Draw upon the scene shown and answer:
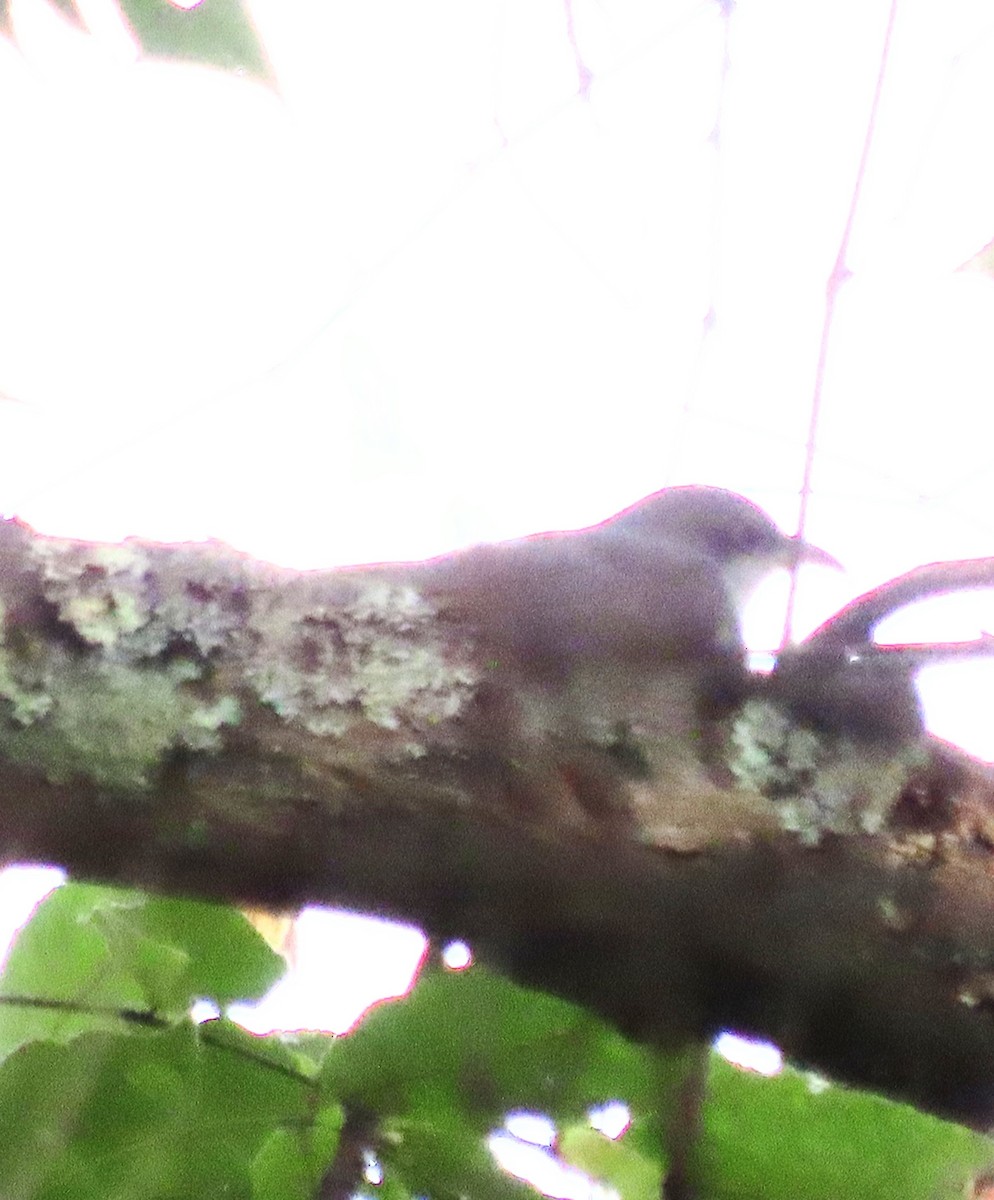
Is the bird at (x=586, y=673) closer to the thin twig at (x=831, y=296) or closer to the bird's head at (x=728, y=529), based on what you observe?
the thin twig at (x=831, y=296)

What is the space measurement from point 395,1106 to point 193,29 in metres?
0.64

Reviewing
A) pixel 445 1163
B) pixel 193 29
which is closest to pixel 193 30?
pixel 193 29

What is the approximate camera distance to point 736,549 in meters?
1.21

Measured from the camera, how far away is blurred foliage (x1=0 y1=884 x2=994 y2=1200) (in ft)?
1.88

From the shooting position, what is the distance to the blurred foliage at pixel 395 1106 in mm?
572

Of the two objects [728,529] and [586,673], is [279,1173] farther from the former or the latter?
[728,529]

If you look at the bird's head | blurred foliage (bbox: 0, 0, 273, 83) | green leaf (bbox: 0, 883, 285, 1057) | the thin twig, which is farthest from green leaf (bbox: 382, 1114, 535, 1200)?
blurred foliage (bbox: 0, 0, 273, 83)

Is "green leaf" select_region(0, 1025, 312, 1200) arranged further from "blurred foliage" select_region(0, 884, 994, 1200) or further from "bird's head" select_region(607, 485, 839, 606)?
"bird's head" select_region(607, 485, 839, 606)

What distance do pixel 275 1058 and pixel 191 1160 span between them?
0.19 ft

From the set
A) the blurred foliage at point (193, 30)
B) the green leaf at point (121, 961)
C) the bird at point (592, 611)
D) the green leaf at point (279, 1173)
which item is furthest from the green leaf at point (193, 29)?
the green leaf at point (279, 1173)

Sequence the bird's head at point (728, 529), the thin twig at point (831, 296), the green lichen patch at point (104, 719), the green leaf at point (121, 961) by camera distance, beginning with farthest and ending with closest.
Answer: the bird's head at point (728, 529)
the thin twig at point (831, 296)
the green leaf at point (121, 961)
the green lichen patch at point (104, 719)

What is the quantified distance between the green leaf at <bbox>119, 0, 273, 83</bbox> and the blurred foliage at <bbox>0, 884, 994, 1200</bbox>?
51 centimetres

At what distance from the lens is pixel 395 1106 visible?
1.94 feet

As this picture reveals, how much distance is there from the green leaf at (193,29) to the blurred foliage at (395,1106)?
0.51 m
